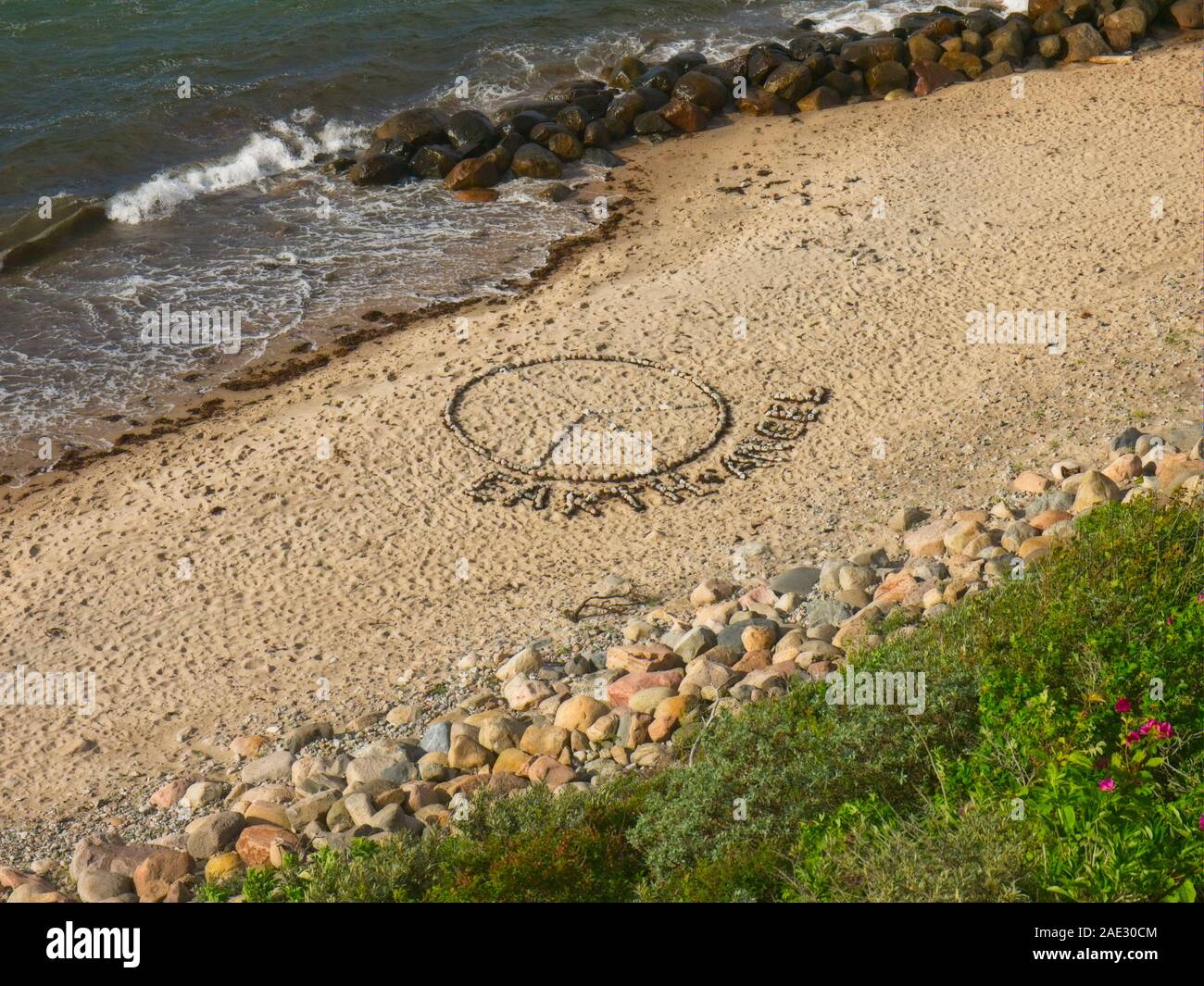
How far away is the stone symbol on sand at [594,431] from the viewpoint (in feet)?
43.6

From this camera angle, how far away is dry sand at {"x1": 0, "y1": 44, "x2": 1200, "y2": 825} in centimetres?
1121

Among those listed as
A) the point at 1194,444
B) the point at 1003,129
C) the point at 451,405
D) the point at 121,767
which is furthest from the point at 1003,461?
the point at 1003,129

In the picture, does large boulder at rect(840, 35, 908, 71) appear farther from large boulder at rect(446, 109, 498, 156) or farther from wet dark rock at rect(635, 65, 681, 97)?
large boulder at rect(446, 109, 498, 156)

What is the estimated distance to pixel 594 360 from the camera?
50.7ft

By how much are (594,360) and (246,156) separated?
10714mm

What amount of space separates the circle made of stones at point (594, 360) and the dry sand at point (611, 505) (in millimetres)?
172

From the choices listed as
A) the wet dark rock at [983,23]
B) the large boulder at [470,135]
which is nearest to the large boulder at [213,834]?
the large boulder at [470,135]

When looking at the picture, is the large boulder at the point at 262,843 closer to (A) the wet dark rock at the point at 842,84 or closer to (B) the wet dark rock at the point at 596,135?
(B) the wet dark rock at the point at 596,135

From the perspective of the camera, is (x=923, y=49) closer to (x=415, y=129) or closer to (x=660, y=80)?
(x=660, y=80)

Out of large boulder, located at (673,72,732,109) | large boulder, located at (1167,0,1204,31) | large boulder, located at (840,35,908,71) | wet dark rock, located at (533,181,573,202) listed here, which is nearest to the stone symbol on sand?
wet dark rock, located at (533,181,573,202)

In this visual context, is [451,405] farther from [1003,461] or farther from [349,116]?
[349,116]

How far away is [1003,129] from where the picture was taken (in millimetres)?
21812

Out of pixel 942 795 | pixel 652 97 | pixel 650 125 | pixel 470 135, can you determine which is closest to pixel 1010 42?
pixel 652 97

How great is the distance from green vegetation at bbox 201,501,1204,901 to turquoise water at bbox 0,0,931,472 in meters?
10.1
